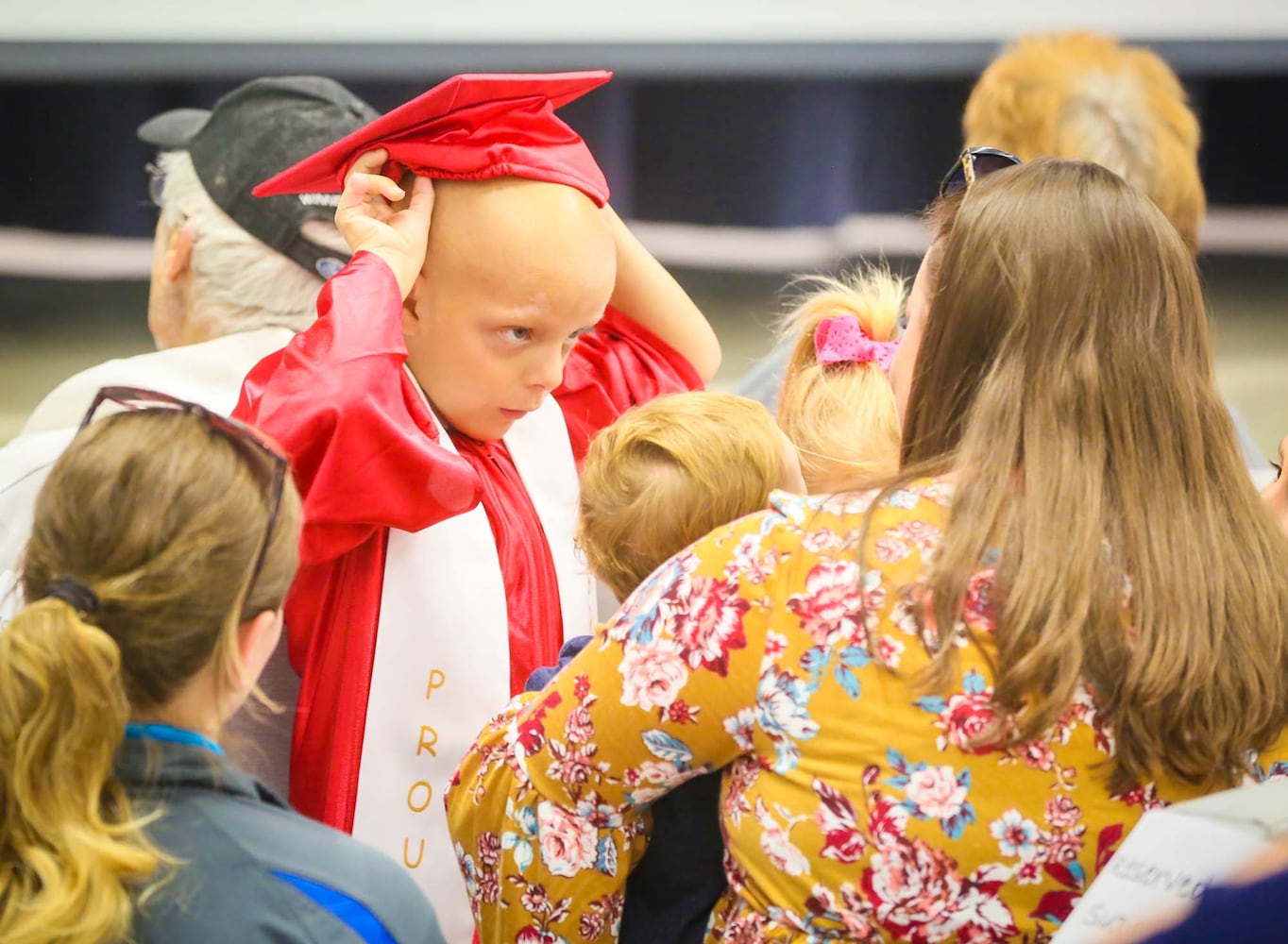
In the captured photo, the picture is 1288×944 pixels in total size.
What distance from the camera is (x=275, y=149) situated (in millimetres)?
1663

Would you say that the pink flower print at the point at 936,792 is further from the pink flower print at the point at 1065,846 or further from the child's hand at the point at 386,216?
the child's hand at the point at 386,216

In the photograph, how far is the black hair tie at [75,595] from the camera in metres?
0.84

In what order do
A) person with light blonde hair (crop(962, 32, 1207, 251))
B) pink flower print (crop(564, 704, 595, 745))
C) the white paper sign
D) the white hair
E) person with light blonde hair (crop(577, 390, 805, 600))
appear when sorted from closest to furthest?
1. the white paper sign
2. pink flower print (crop(564, 704, 595, 745))
3. person with light blonde hair (crop(577, 390, 805, 600))
4. the white hair
5. person with light blonde hair (crop(962, 32, 1207, 251))

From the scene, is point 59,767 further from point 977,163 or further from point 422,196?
point 977,163

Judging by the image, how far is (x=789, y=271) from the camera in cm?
231

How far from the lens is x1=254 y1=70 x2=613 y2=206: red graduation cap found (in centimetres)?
125

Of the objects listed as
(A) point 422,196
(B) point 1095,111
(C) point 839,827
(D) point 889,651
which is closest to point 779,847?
(C) point 839,827

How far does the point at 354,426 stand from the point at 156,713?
0.32 m

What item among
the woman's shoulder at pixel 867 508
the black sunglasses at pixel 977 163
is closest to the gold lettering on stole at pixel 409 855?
the woman's shoulder at pixel 867 508

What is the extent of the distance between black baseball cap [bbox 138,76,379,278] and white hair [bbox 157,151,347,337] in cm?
2

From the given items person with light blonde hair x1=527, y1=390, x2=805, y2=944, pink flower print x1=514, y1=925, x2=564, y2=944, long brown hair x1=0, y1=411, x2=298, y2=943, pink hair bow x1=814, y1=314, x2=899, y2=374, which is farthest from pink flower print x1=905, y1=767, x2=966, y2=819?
pink hair bow x1=814, y1=314, x2=899, y2=374

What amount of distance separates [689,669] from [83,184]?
167cm

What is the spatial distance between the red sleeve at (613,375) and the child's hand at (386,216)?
0.31 meters

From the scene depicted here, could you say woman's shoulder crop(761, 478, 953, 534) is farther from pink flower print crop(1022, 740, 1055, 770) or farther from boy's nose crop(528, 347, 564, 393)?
boy's nose crop(528, 347, 564, 393)
